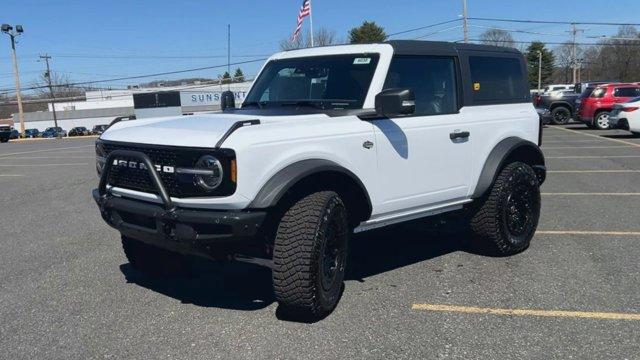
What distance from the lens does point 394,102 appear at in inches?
167

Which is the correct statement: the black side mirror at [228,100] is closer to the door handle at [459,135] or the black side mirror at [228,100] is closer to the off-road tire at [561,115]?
the door handle at [459,135]

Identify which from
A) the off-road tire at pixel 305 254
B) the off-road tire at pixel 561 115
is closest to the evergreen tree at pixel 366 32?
the off-road tire at pixel 561 115

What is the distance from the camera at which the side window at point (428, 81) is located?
4.92 metres

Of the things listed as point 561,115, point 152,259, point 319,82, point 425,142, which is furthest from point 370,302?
point 561,115

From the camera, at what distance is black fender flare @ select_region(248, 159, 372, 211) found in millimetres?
3672

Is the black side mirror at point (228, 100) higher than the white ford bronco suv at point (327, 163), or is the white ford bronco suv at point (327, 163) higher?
the black side mirror at point (228, 100)

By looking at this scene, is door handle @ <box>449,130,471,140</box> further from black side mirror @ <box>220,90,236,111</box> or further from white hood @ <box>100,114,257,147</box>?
black side mirror @ <box>220,90,236,111</box>

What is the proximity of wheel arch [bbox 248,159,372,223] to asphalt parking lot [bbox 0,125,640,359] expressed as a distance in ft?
2.44

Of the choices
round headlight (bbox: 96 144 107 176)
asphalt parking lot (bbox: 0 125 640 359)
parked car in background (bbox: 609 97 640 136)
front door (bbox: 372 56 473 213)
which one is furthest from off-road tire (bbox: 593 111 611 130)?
round headlight (bbox: 96 144 107 176)

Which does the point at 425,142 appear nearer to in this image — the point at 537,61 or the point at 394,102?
the point at 394,102

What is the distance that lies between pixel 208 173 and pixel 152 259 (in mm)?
1833

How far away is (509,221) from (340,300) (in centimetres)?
198

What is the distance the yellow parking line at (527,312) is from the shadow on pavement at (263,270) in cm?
85

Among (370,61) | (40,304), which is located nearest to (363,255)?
(370,61)
